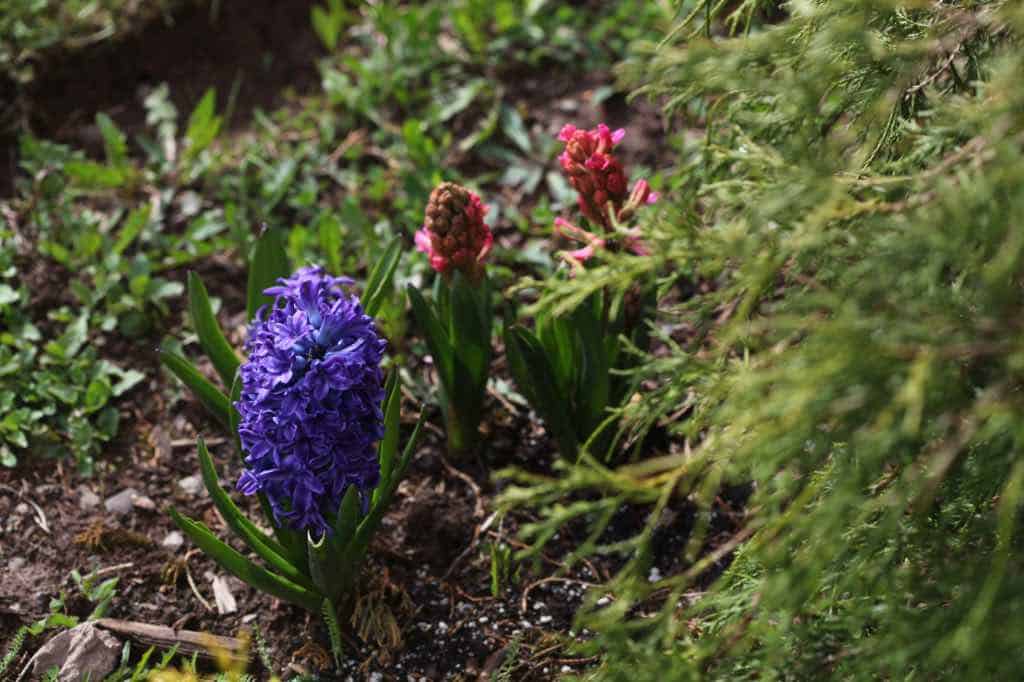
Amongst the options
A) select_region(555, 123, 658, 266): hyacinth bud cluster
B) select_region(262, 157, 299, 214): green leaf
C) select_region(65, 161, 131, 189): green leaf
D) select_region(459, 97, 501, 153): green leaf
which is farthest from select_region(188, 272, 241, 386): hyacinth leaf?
select_region(459, 97, 501, 153): green leaf

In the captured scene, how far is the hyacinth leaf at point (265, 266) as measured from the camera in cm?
230

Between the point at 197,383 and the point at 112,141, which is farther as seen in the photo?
the point at 112,141

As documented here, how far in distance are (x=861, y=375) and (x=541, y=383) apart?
1.04m


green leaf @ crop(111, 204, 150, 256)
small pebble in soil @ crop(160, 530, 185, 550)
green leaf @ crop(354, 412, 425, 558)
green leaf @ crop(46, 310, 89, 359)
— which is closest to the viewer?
green leaf @ crop(354, 412, 425, 558)

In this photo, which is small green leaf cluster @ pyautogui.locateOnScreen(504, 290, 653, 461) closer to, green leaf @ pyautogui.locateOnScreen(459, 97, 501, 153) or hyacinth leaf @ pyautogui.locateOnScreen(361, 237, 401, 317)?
hyacinth leaf @ pyautogui.locateOnScreen(361, 237, 401, 317)

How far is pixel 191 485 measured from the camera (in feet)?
8.45

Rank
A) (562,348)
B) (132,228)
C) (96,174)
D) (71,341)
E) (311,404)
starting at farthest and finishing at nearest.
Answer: (96,174) → (132,228) → (71,341) → (562,348) → (311,404)

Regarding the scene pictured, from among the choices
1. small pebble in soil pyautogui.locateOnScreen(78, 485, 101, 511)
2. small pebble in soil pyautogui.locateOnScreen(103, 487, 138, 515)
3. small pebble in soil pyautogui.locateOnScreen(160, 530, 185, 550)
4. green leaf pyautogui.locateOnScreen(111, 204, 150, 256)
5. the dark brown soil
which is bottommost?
small pebble in soil pyautogui.locateOnScreen(160, 530, 185, 550)

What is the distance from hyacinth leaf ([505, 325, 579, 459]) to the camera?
2.22 meters

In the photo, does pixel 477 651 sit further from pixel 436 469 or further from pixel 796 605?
pixel 796 605

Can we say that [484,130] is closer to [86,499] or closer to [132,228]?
[132,228]

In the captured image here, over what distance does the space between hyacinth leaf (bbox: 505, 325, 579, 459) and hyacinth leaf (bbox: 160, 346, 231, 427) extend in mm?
597

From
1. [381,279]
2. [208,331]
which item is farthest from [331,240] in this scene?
[208,331]

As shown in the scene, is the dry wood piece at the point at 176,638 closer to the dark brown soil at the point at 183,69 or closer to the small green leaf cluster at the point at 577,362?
the small green leaf cluster at the point at 577,362
